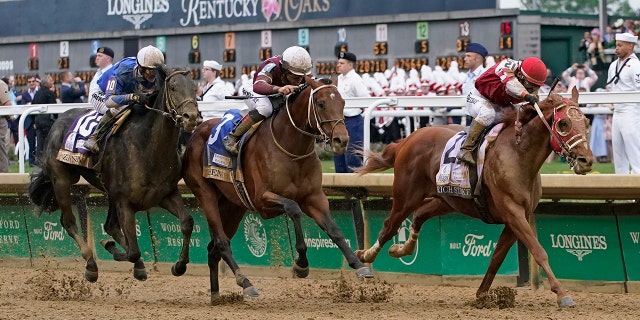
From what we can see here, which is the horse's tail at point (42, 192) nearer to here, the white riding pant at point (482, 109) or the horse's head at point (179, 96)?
the horse's head at point (179, 96)

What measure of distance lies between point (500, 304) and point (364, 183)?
2012 mm

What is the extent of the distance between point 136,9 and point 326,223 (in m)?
16.8

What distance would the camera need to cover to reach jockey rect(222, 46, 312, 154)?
8742 mm

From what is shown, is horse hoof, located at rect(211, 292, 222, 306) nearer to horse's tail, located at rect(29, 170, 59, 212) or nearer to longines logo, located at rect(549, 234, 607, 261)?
horse's tail, located at rect(29, 170, 59, 212)

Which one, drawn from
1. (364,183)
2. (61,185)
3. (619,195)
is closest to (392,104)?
(364,183)

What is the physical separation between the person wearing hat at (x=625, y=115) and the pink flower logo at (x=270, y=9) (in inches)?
467

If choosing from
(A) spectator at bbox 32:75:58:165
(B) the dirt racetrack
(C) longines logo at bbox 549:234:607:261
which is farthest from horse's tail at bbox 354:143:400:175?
(A) spectator at bbox 32:75:58:165

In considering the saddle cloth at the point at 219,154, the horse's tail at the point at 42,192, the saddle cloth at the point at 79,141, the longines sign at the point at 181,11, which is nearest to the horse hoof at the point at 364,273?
the saddle cloth at the point at 219,154

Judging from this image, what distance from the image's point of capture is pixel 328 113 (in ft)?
27.0

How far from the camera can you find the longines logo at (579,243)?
9.40 metres

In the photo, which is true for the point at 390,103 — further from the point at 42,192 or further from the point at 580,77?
the point at 580,77

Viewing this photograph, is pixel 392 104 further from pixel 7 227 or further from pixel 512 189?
pixel 7 227

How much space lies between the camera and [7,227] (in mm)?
12617

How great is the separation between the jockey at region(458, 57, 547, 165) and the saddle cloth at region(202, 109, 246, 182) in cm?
168
